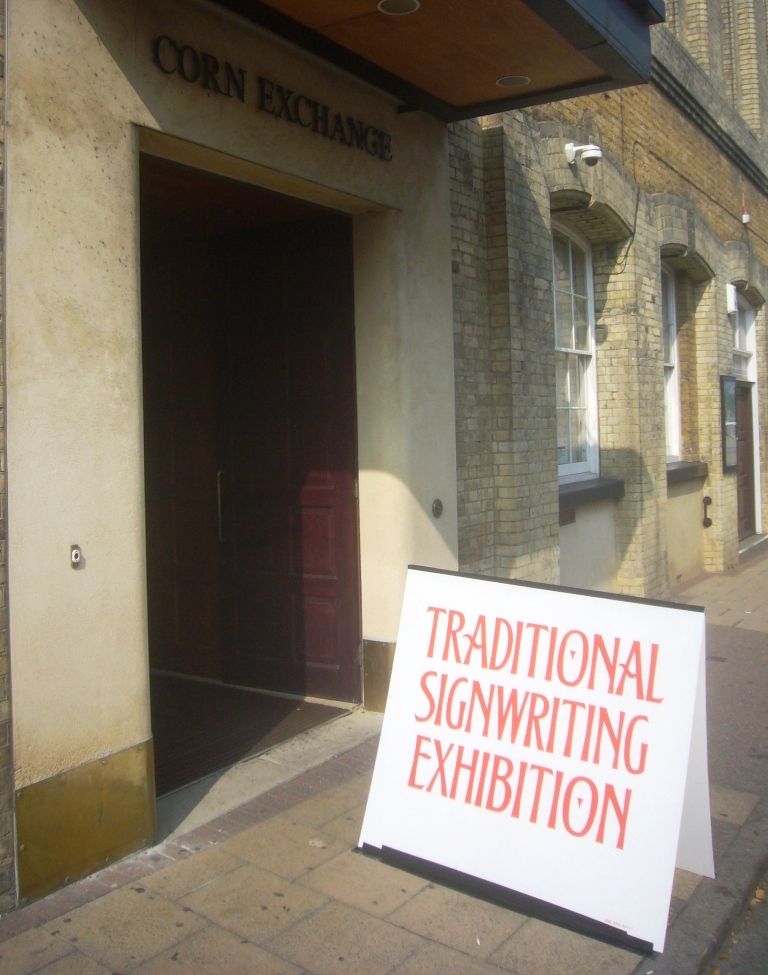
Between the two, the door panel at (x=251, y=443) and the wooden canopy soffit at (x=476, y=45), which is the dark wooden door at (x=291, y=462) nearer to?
the door panel at (x=251, y=443)

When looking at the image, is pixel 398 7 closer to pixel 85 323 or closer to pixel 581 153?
pixel 85 323

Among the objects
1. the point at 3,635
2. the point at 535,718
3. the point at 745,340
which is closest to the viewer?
the point at 3,635

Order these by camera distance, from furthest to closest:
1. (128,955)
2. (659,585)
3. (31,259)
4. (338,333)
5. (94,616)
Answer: (659,585), (338,333), (94,616), (31,259), (128,955)

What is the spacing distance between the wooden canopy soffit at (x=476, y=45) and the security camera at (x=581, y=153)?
1603 millimetres

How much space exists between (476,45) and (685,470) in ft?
22.3

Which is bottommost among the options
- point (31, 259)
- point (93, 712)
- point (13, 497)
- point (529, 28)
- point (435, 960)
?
point (435, 960)

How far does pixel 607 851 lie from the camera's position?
3.36 metres

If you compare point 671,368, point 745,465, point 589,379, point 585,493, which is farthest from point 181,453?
point 745,465

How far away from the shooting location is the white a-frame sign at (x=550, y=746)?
3309mm

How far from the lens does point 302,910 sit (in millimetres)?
3615

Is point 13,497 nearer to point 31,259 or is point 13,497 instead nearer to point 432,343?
point 31,259

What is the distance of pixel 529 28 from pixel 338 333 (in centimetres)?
200

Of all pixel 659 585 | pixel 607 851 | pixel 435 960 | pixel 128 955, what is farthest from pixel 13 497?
pixel 659 585

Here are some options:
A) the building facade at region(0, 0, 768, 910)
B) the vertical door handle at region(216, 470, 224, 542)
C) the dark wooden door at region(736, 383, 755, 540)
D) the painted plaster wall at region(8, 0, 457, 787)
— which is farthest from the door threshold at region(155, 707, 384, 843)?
the dark wooden door at region(736, 383, 755, 540)
